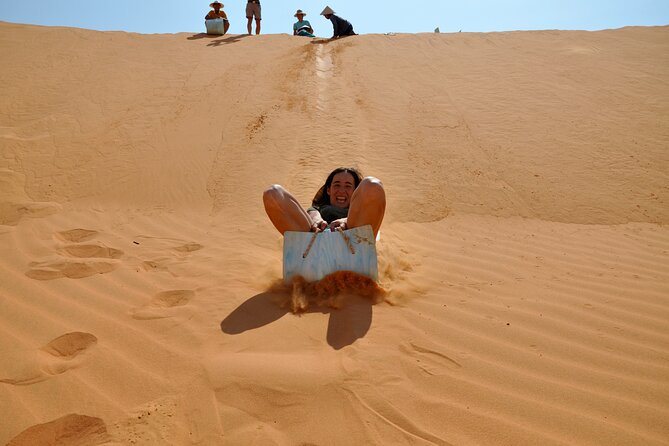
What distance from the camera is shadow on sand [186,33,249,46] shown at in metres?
10.3

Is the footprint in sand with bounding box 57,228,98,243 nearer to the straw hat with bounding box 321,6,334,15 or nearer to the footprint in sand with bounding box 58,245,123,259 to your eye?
the footprint in sand with bounding box 58,245,123,259

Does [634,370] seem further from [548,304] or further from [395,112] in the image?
[395,112]

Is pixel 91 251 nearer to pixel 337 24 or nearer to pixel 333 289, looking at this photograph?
pixel 333 289

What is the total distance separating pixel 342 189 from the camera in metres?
3.28

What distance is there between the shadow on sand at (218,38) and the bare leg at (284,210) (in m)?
9.02

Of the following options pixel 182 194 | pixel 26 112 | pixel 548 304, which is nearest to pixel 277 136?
pixel 182 194

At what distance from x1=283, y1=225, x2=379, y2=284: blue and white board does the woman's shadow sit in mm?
190

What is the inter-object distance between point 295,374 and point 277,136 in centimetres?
476

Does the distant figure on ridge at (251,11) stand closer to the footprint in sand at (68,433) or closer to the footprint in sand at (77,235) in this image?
the footprint in sand at (77,235)

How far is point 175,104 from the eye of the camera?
6797 mm

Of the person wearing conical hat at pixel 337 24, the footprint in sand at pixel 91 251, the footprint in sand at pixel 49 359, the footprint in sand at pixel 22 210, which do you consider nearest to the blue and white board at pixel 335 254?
the footprint in sand at pixel 49 359

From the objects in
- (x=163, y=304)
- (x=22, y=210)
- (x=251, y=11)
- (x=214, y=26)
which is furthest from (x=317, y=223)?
(x=251, y=11)

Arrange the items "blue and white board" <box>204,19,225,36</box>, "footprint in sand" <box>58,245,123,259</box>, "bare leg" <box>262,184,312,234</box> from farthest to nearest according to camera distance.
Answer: "blue and white board" <box>204,19,225,36</box> → "footprint in sand" <box>58,245,123,259</box> → "bare leg" <box>262,184,312,234</box>

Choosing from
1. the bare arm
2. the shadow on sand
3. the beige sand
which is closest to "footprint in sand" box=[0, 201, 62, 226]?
the beige sand
